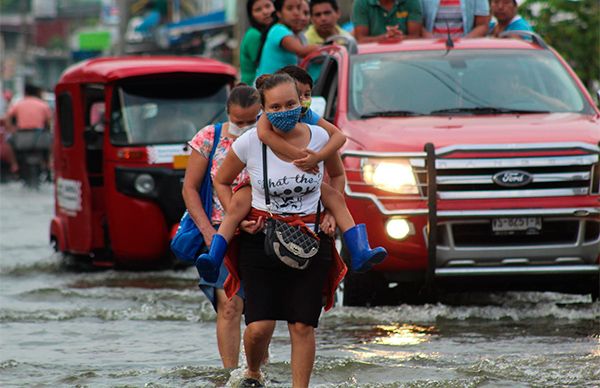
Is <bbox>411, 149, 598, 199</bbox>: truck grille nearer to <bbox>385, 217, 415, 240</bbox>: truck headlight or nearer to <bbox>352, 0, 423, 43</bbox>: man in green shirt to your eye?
<bbox>385, 217, 415, 240</bbox>: truck headlight

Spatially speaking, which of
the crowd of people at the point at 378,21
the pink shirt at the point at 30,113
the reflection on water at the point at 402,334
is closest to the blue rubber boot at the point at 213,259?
the reflection on water at the point at 402,334

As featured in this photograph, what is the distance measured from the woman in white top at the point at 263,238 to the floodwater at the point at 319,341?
77cm

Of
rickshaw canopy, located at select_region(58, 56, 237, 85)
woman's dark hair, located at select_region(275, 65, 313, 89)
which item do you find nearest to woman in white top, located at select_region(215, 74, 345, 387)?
woman's dark hair, located at select_region(275, 65, 313, 89)

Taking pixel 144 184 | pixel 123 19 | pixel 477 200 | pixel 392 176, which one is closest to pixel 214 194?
pixel 392 176

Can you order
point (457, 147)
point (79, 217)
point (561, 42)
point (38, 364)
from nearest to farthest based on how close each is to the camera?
point (38, 364) < point (457, 147) < point (79, 217) < point (561, 42)

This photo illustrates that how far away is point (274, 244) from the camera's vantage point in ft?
23.2

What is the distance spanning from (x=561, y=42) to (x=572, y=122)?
32.0 feet

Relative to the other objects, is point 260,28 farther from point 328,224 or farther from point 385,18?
point 328,224

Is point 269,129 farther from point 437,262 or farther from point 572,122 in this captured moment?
point 572,122

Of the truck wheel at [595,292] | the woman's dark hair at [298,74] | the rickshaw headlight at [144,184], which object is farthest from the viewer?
the rickshaw headlight at [144,184]

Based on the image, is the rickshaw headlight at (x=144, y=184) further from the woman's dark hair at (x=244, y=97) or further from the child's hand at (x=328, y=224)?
the child's hand at (x=328, y=224)

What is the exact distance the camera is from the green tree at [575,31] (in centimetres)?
2014

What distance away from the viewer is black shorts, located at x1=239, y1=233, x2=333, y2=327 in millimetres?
7168

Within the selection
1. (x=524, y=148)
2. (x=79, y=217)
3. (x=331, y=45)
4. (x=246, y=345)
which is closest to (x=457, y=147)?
(x=524, y=148)
